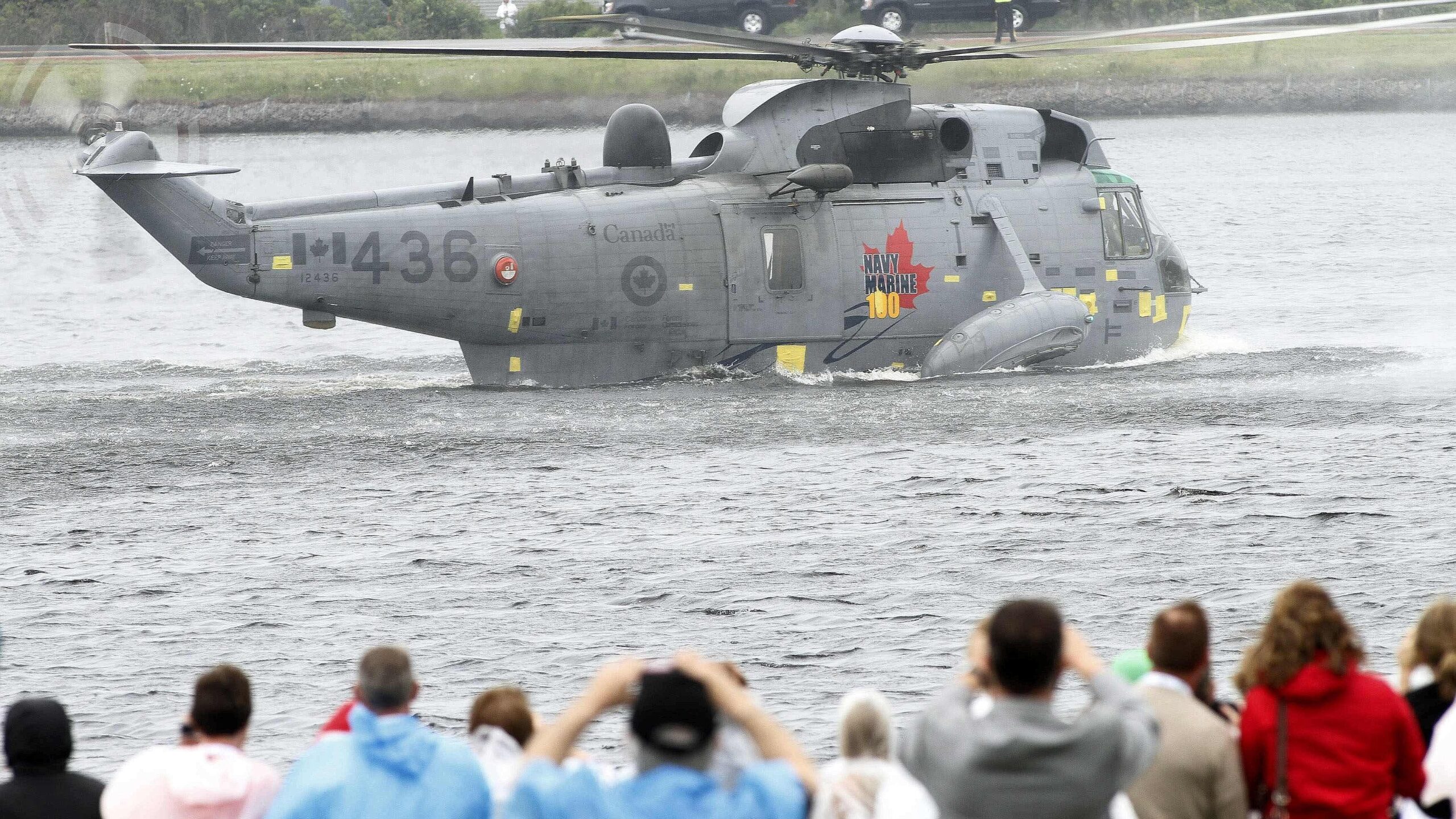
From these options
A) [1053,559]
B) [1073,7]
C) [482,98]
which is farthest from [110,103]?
[482,98]

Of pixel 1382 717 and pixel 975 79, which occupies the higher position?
pixel 975 79

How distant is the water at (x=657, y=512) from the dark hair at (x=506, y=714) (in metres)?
5.50

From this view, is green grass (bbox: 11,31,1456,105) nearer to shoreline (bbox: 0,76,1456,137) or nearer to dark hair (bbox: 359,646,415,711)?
shoreline (bbox: 0,76,1456,137)

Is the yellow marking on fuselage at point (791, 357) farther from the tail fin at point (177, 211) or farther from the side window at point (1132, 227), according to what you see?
the tail fin at point (177, 211)

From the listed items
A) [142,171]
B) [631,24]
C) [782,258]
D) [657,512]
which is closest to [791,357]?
[782,258]

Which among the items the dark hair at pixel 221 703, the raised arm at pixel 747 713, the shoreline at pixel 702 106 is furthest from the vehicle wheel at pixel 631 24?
the raised arm at pixel 747 713

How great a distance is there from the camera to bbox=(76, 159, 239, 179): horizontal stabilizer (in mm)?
20344

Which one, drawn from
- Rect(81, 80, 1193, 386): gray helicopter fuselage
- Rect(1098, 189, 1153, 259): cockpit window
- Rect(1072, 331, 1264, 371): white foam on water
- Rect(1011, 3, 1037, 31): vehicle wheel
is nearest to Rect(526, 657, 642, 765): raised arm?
Rect(81, 80, 1193, 386): gray helicopter fuselage

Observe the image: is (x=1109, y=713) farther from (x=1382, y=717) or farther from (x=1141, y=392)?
(x=1141, y=392)

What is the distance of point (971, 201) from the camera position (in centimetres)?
2498

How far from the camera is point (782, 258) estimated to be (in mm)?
24016

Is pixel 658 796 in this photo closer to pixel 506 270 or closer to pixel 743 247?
pixel 506 270

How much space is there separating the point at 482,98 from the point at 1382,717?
51.4 metres

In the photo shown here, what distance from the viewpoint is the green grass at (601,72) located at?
5616cm
